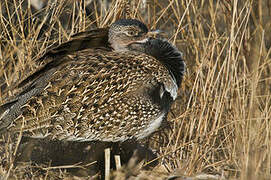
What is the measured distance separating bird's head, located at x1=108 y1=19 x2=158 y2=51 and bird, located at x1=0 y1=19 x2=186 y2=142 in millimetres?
147

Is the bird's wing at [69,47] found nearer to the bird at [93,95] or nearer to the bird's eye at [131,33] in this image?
the bird at [93,95]

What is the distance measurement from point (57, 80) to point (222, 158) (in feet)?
4.50

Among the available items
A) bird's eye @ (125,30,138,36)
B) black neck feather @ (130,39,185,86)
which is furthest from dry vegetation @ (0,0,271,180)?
bird's eye @ (125,30,138,36)

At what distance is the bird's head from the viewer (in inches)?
134

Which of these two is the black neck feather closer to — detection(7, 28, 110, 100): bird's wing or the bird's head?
the bird's head

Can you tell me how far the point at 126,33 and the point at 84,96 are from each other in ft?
2.19

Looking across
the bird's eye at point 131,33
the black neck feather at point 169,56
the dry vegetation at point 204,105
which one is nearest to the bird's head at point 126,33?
the bird's eye at point 131,33

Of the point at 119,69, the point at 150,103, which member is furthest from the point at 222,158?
the point at 119,69

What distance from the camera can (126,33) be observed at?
3.43 m

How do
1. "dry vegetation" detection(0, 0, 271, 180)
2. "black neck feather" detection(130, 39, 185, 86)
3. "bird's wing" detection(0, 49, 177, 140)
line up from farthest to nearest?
1. "black neck feather" detection(130, 39, 185, 86)
2. "dry vegetation" detection(0, 0, 271, 180)
3. "bird's wing" detection(0, 49, 177, 140)

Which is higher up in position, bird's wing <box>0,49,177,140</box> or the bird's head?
the bird's head

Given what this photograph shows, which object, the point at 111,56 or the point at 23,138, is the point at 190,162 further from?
the point at 23,138

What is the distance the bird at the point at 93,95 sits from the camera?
A: 9.66 feet

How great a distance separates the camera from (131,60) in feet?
10.5
